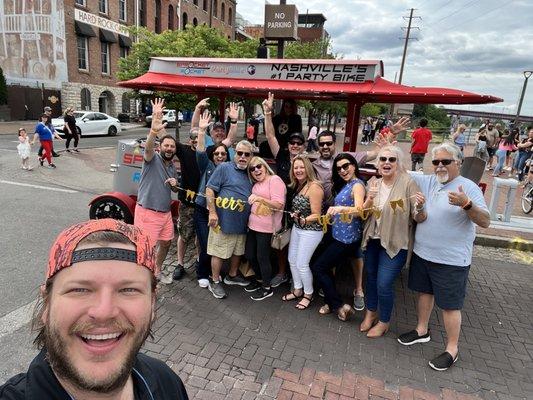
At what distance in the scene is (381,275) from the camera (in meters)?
3.63

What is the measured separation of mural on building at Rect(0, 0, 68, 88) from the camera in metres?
25.0

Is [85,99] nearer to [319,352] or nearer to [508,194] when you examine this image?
[508,194]

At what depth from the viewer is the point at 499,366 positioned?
3.51m

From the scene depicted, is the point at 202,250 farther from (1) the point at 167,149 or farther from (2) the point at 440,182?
(2) the point at 440,182

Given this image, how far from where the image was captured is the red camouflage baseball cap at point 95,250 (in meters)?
1.17

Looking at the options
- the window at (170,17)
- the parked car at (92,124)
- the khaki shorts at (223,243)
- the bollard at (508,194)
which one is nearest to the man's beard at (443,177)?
the khaki shorts at (223,243)

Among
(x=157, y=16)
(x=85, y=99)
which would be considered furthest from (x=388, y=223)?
(x=157, y=16)

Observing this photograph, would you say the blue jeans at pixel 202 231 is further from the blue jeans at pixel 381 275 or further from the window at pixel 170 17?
the window at pixel 170 17

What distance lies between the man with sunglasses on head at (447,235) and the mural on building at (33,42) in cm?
2947

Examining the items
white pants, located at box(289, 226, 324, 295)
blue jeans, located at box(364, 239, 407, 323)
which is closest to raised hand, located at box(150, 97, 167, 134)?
white pants, located at box(289, 226, 324, 295)

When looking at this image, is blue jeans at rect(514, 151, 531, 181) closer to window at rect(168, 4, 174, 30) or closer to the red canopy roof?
the red canopy roof

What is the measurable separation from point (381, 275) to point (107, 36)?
32648 millimetres

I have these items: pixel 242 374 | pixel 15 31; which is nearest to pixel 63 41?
pixel 15 31

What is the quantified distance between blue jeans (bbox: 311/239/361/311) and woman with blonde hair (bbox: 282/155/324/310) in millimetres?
141
